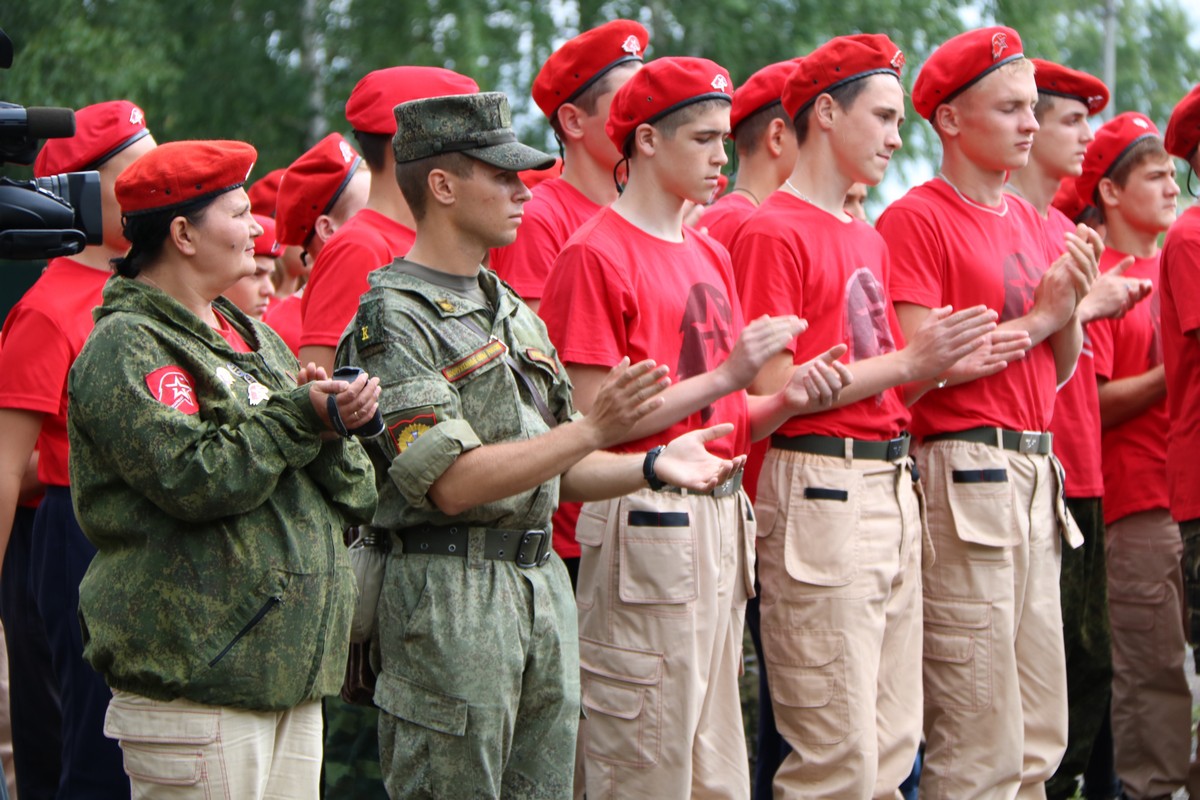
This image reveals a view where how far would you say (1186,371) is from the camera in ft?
18.8

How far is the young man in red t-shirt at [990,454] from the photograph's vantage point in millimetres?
5297

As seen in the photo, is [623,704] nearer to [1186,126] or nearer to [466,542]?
[466,542]

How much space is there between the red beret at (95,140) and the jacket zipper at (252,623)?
1996mm

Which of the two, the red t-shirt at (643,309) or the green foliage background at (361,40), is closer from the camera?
the red t-shirt at (643,309)

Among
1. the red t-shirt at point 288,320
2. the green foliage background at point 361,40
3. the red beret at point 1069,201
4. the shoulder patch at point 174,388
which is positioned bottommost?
the shoulder patch at point 174,388

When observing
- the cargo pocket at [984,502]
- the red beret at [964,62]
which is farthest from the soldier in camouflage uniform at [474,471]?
the red beret at [964,62]

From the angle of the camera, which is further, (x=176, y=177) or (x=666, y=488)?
(x=666, y=488)

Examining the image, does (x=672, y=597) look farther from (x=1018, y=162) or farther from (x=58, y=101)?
(x=58, y=101)

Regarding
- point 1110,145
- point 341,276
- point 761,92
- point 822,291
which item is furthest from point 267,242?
point 1110,145

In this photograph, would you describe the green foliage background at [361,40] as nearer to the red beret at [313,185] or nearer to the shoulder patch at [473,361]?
the red beret at [313,185]

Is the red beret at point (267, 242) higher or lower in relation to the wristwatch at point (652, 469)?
higher

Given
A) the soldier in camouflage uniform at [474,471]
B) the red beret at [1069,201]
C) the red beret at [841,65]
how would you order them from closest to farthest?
the soldier in camouflage uniform at [474,471] < the red beret at [841,65] < the red beret at [1069,201]

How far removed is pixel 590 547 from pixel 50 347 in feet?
5.30

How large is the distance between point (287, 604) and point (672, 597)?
4.12 feet
